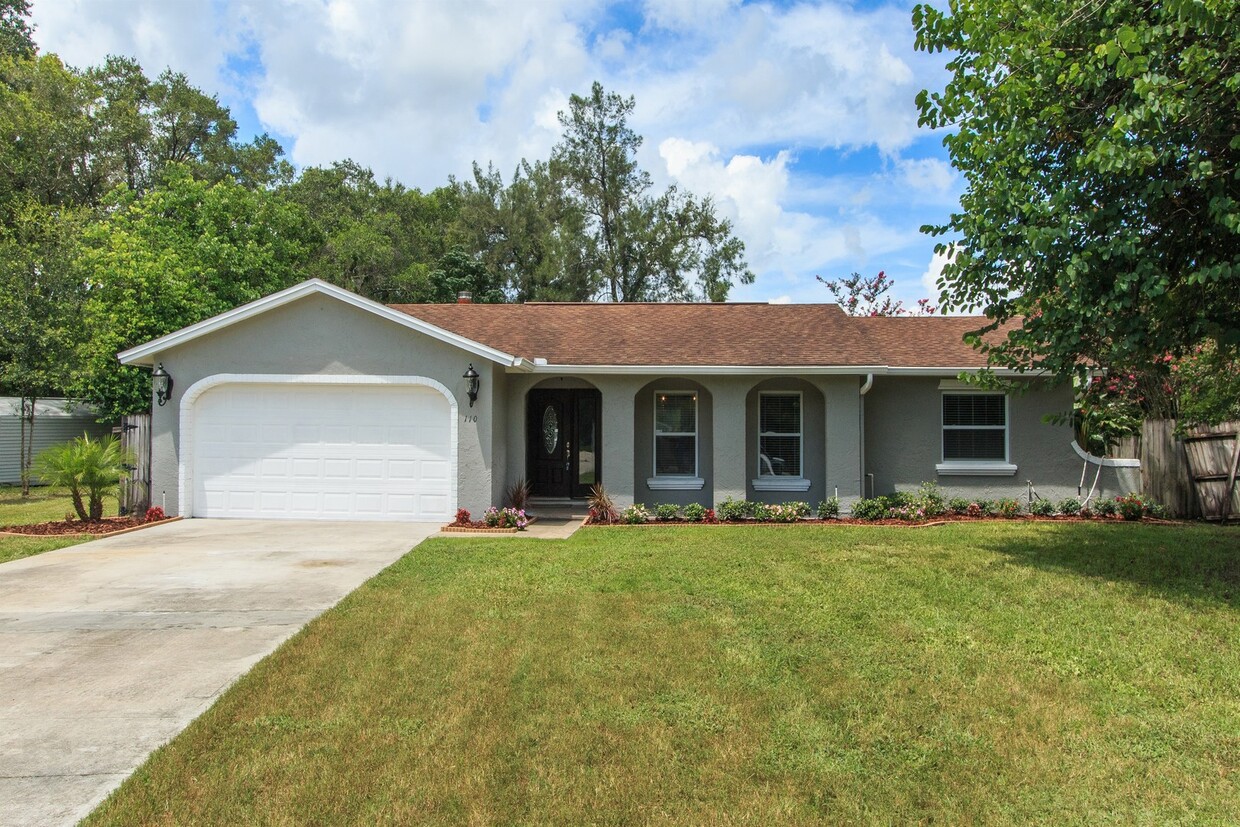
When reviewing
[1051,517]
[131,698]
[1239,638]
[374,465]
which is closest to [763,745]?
[131,698]

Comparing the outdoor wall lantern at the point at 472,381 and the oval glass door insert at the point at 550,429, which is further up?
the outdoor wall lantern at the point at 472,381

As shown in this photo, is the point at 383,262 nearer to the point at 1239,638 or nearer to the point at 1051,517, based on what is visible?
the point at 1051,517

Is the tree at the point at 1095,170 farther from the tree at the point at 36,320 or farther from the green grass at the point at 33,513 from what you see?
the tree at the point at 36,320

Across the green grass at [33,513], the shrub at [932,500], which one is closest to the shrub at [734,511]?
the shrub at [932,500]

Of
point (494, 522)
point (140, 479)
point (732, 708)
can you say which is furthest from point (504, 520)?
point (732, 708)

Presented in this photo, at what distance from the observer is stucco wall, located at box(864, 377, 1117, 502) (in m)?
14.4

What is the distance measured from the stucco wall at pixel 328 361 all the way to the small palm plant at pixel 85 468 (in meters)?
0.69

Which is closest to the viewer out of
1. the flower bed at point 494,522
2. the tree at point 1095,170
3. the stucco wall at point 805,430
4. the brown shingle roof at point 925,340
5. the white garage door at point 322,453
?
the tree at point 1095,170

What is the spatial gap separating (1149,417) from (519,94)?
21.8 m

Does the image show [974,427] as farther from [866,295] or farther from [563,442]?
[866,295]

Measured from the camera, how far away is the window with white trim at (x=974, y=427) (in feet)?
48.1

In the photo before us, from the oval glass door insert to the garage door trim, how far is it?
115 inches

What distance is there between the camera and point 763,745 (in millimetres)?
4301

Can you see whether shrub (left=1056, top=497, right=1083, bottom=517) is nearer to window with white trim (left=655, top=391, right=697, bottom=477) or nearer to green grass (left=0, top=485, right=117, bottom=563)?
window with white trim (left=655, top=391, right=697, bottom=477)
